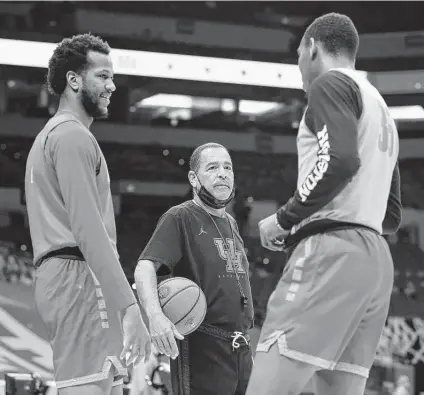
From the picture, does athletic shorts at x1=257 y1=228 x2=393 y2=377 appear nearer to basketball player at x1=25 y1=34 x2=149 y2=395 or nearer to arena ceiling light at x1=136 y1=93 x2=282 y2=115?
basketball player at x1=25 y1=34 x2=149 y2=395

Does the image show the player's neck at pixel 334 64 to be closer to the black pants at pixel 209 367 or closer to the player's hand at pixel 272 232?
the player's hand at pixel 272 232

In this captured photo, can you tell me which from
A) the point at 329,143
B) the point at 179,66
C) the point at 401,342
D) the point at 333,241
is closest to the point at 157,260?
the point at 333,241

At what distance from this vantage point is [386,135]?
263 cm

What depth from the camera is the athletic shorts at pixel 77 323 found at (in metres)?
2.62

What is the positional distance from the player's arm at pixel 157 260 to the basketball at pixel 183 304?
0.25 ft

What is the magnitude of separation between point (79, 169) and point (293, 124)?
12844 millimetres

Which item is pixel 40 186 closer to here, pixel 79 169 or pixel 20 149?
pixel 79 169

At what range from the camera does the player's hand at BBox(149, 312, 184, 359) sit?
11.3 ft

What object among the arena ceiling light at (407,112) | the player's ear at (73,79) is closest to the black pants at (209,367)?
the player's ear at (73,79)

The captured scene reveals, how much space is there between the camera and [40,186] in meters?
2.78

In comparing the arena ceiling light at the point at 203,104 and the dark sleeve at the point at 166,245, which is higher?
the arena ceiling light at the point at 203,104

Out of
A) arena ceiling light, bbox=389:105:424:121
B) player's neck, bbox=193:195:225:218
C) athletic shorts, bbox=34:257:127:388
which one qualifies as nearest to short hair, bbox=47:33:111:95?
athletic shorts, bbox=34:257:127:388

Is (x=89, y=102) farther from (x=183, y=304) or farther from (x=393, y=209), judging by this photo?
(x=393, y=209)

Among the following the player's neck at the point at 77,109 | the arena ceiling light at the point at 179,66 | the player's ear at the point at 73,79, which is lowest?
the player's neck at the point at 77,109
